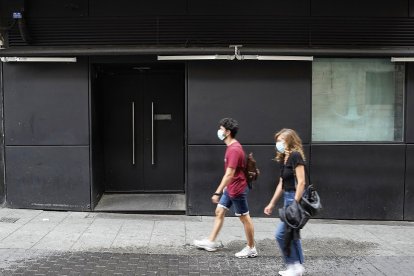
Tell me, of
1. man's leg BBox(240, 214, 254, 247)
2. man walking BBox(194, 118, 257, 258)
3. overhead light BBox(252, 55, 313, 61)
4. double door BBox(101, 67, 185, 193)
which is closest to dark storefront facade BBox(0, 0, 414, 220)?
overhead light BBox(252, 55, 313, 61)

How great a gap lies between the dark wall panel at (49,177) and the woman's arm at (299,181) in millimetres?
4453

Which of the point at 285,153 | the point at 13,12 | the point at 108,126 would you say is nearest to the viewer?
the point at 285,153

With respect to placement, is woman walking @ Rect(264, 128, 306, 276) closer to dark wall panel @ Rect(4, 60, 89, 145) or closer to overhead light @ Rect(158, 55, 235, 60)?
overhead light @ Rect(158, 55, 235, 60)

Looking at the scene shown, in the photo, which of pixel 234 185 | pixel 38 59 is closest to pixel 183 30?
pixel 38 59

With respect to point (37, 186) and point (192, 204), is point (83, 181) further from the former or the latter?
point (192, 204)

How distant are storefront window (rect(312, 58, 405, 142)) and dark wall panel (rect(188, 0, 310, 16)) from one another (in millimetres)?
1209

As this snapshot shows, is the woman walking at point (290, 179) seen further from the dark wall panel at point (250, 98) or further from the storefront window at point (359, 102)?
the storefront window at point (359, 102)

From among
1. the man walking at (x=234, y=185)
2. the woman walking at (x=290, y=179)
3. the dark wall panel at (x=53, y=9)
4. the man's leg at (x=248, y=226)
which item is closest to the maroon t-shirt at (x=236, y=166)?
the man walking at (x=234, y=185)

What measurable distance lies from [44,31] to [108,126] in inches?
85.0

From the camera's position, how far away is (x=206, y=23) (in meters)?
8.36

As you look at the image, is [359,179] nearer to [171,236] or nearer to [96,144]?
[171,236]

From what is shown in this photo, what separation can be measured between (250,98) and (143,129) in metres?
2.39

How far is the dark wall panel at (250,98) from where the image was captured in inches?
328

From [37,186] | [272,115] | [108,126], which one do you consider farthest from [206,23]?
[37,186]
